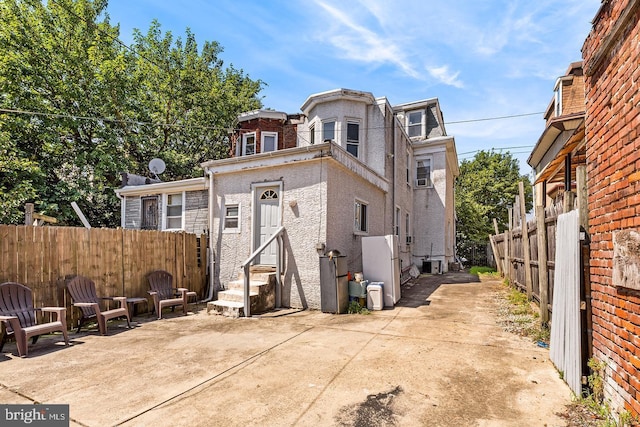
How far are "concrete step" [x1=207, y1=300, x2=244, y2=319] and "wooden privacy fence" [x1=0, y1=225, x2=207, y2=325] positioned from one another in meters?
1.65

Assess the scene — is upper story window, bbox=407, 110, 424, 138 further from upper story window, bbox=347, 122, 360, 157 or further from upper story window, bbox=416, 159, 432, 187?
upper story window, bbox=347, 122, 360, 157

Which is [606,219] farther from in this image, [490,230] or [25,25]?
[490,230]

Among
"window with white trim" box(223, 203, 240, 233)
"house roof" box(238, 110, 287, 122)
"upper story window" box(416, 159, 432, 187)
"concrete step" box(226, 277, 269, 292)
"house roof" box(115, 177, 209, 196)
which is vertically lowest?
"concrete step" box(226, 277, 269, 292)

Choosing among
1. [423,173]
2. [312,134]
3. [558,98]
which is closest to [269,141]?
[312,134]

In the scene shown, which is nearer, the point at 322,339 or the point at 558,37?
the point at 322,339

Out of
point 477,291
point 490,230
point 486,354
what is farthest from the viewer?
point 490,230

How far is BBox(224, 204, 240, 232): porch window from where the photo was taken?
957cm

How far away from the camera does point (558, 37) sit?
285 inches

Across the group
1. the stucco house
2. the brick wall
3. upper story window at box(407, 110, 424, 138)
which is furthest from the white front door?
upper story window at box(407, 110, 424, 138)

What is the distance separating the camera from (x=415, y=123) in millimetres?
17719

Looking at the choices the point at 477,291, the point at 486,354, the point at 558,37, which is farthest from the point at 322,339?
the point at 558,37

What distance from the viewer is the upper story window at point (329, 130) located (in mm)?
13254

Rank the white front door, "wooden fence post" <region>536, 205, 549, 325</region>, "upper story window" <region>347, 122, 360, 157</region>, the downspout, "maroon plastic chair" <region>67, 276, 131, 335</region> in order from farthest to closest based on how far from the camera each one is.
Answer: "upper story window" <region>347, 122, 360, 157</region> < the downspout < the white front door < "maroon plastic chair" <region>67, 276, 131, 335</region> < "wooden fence post" <region>536, 205, 549, 325</region>

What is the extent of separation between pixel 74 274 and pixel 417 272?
44.3ft
